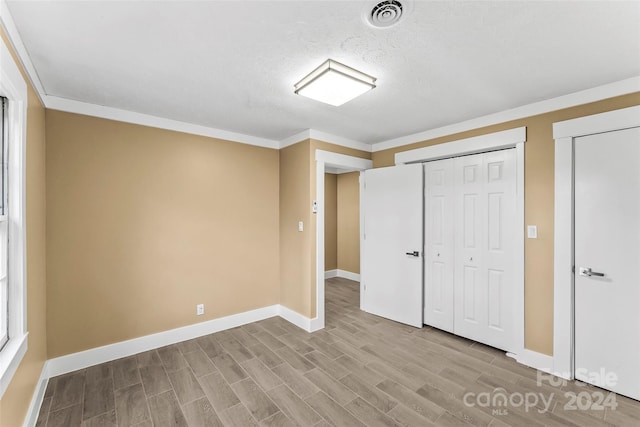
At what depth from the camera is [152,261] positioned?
3006 mm

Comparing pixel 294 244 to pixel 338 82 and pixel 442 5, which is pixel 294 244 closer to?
pixel 338 82

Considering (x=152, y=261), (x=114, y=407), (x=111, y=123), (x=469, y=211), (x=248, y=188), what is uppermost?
(x=111, y=123)

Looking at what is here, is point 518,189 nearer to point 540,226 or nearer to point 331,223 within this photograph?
point 540,226

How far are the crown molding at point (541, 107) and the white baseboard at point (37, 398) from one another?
14.3 ft

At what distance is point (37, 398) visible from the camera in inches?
81.3

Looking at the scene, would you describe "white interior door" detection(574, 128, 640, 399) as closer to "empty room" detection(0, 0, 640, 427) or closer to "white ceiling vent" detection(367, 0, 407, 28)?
"empty room" detection(0, 0, 640, 427)

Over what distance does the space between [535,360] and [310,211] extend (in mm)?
2732

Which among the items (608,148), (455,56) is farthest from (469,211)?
(455,56)

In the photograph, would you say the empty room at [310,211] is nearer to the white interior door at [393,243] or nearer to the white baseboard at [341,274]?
the white interior door at [393,243]

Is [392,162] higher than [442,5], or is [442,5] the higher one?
[442,5]

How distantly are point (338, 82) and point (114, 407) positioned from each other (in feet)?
9.79

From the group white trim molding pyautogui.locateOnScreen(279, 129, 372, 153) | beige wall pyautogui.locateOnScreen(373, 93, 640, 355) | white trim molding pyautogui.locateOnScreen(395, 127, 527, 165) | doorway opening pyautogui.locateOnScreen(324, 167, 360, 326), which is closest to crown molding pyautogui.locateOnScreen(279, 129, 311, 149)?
white trim molding pyautogui.locateOnScreen(279, 129, 372, 153)

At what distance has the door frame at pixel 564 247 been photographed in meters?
2.45

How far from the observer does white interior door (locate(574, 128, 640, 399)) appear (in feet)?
7.16
